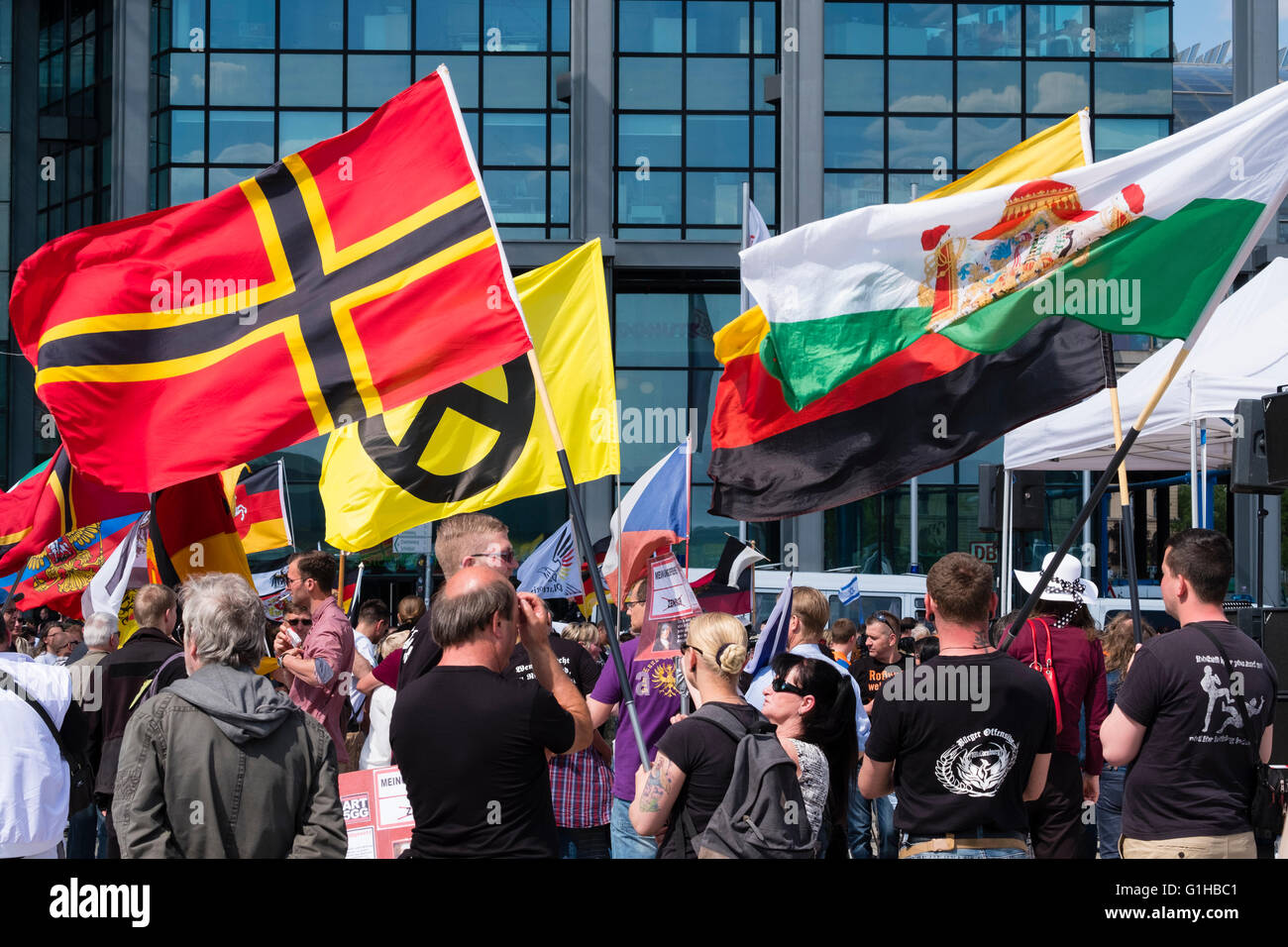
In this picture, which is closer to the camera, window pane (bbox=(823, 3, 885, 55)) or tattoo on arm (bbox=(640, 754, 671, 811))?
tattoo on arm (bbox=(640, 754, 671, 811))

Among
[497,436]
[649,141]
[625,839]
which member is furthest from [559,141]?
[625,839]

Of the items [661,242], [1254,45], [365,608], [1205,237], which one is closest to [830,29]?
[661,242]

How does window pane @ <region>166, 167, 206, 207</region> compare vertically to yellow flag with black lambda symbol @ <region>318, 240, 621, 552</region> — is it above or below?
above

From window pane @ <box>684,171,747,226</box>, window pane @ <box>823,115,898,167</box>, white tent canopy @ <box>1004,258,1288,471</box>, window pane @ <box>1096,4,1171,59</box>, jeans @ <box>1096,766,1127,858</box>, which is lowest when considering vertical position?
jeans @ <box>1096,766,1127,858</box>

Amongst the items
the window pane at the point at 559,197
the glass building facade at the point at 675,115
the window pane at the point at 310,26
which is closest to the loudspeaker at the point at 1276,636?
the glass building facade at the point at 675,115

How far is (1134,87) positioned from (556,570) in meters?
23.6

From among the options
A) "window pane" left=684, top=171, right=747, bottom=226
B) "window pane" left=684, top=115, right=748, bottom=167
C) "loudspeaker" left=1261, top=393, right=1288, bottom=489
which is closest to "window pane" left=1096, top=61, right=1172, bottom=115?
"window pane" left=684, top=115, right=748, bottom=167

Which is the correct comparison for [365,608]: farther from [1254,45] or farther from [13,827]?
[1254,45]

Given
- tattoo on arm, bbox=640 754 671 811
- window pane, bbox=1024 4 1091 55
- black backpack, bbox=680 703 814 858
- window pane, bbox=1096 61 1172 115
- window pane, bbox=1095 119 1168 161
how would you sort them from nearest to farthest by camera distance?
black backpack, bbox=680 703 814 858 < tattoo on arm, bbox=640 754 671 811 < window pane, bbox=1095 119 1168 161 < window pane, bbox=1096 61 1172 115 < window pane, bbox=1024 4 1091 55

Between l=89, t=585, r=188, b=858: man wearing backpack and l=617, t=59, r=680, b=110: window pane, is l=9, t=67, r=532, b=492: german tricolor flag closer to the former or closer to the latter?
l=89, t=585, r=188, b=858: man wearing backpack

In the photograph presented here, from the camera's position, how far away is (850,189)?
31625 millimetres

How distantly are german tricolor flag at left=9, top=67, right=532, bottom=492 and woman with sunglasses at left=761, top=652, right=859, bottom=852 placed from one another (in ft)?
5.89

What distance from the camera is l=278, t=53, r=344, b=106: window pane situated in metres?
32.1
